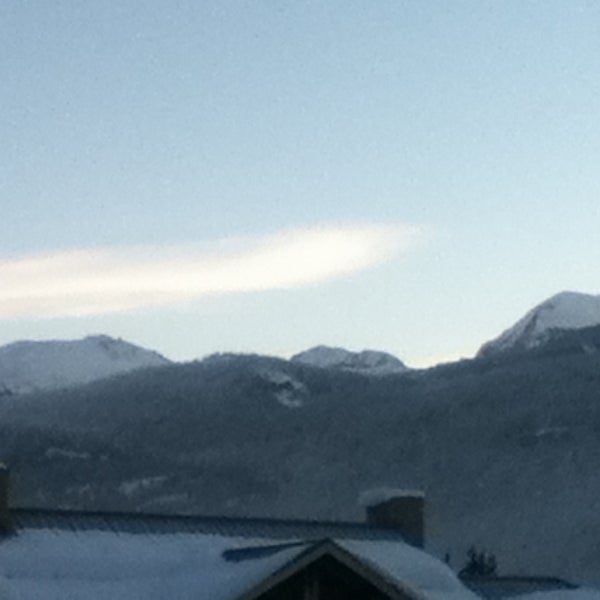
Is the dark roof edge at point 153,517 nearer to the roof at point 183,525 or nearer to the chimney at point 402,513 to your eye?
the roof at point 183,525

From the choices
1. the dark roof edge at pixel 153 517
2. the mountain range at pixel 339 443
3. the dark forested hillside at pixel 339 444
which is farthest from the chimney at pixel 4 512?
the dark forested hillside at pixel 339 444

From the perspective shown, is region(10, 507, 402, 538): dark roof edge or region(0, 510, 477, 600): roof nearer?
region(0, 510, 477, 600): roof

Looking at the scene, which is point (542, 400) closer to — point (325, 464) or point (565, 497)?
point (325, 464)

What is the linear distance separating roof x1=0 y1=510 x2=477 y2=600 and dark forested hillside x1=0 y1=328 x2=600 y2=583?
236 feet

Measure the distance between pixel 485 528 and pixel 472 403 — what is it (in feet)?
127

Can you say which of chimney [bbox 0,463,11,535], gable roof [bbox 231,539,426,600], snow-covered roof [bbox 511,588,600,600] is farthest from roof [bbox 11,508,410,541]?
snow-covered roof [bbox 511,588,600,600]

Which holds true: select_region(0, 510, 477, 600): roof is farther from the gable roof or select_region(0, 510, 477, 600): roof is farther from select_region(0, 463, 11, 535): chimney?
select_region(0, 463, 11, 535): chimney

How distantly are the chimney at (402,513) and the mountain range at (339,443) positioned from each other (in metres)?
65.9

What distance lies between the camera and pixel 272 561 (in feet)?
82.3

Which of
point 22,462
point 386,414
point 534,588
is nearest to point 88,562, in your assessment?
point 534,588

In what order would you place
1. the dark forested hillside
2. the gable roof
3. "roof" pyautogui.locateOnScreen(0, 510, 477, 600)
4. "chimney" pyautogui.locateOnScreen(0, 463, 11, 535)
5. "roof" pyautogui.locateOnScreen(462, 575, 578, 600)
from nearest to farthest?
the gable roof, "roof" pyautogui.locateOnScreen(0, 510, 477, 600), "chimney" pyautogui.locateOnScreen(0, 463, 11, 535), "roof" pyautogui.locateOnScreen(462, 575, 578, 600), the dark forested hillside

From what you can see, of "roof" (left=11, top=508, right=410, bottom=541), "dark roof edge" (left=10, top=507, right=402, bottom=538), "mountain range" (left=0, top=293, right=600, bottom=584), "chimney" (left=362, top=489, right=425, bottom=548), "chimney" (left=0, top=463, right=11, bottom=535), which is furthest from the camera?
"mountain range" (left=0, top=293, right=600, bottom=584)

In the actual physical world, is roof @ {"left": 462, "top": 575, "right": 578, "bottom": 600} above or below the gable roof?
below

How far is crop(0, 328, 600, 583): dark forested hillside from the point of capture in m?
120
